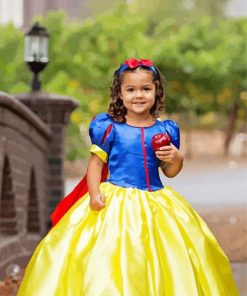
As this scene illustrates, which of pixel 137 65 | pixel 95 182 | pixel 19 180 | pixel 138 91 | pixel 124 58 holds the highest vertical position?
pixel 124 58

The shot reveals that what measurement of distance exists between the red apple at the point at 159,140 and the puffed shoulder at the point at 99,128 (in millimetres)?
280

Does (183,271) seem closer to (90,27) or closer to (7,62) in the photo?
(7,62)

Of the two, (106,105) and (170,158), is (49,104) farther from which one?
(106,105)

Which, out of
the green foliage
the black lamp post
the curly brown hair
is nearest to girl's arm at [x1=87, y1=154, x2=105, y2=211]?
the curly brown hair

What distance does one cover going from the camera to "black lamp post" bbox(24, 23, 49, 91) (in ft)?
38.0

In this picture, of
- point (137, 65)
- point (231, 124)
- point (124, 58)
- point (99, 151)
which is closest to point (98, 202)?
point (99, 151)

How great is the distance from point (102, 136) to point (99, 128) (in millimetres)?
50

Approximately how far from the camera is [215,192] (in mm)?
23406

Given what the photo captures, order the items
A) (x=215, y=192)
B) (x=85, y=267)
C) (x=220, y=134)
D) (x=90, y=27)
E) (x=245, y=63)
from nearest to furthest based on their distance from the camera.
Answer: (x=85, y=267), (x=215, y=192), (x=90, y=27), (x=245, y=63), (x=220, y=134)

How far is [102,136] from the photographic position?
489cm

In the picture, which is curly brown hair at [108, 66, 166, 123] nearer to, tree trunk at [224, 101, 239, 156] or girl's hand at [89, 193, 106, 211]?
girl's hand at [89, 193, 106, 211]

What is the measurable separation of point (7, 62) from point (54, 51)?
213cm

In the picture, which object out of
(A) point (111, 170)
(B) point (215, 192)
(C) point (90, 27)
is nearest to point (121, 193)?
(A) point (111, 170)

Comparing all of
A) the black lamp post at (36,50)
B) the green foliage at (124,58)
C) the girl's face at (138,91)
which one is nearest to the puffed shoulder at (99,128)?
the girl's face at (138,91)
